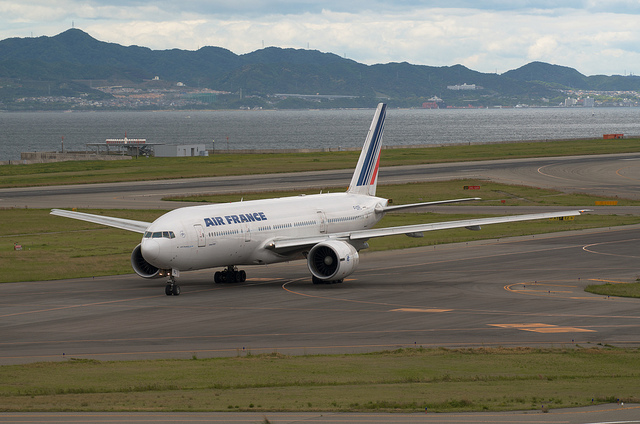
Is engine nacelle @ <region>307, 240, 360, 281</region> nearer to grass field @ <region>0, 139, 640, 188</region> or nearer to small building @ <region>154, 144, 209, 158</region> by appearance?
grass field @ <region>0, 139, 640, 188</region>

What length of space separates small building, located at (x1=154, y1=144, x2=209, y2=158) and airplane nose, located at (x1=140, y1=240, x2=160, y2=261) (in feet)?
426

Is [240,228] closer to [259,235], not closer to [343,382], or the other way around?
[259,235]

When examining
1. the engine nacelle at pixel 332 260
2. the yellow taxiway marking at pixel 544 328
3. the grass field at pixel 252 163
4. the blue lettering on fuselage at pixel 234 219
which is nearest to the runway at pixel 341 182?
the grass field at pixel 252 163

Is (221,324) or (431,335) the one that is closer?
(431,335)

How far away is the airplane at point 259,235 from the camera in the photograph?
4575 centimetres

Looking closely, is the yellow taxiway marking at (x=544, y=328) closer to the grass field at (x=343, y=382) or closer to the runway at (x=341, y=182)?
the grass field at (x=343, y=382)

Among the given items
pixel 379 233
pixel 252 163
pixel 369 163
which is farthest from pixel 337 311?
pixel 252 163

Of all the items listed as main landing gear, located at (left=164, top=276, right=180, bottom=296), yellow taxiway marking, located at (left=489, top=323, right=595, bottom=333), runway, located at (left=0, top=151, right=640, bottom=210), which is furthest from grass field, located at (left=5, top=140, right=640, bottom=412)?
runway, located at (left=0, top=151, right=640, bottom=210)

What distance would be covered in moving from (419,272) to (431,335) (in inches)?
737

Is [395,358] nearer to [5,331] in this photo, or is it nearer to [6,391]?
[6,391]

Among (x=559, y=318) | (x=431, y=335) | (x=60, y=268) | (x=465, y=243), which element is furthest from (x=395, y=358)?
(x=465, y=243)

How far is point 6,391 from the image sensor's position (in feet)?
82.7

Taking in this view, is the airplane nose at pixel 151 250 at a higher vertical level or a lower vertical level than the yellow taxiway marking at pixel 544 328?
higher

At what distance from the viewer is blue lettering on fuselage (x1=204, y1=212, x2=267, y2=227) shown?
47.2 m
